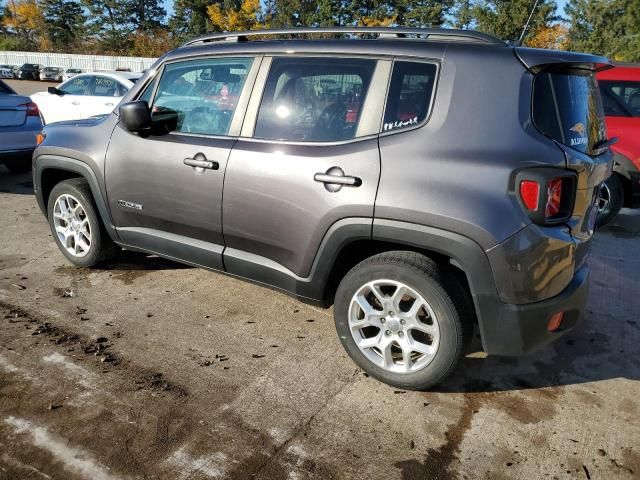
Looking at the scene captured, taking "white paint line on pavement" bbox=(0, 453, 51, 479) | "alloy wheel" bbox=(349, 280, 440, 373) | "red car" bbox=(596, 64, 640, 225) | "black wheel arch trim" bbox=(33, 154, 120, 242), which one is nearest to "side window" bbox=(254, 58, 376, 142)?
"alloy wheel" bbox=(349, 280, 440, 373)

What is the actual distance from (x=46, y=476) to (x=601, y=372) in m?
3.01

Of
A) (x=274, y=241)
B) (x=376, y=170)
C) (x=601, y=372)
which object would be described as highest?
(x=376, y=170)

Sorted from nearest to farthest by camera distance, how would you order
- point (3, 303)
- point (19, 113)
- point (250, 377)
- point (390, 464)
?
point (390, 464) → point (250, 377) → point (3, 303) → point (19, 113)

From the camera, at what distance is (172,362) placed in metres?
3.11

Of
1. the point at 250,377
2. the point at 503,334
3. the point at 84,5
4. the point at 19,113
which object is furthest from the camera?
the point at 84,5

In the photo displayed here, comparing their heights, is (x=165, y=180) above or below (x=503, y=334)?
above

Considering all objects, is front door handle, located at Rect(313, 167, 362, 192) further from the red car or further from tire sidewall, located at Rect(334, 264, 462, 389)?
the red car

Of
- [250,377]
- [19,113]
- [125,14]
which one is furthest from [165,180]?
[125,14]

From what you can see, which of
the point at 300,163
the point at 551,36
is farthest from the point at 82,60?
the point at 300,163

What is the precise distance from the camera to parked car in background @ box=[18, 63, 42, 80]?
3762cm

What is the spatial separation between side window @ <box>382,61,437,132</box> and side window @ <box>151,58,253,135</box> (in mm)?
1046

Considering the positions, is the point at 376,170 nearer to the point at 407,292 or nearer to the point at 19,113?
the point at 407,292

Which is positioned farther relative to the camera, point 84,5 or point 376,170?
point 84,5

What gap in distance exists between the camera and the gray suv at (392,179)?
2.46 m
